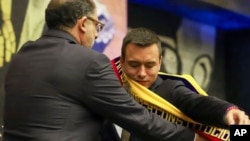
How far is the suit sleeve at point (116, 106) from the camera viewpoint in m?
1.59

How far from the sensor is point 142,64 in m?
1.99

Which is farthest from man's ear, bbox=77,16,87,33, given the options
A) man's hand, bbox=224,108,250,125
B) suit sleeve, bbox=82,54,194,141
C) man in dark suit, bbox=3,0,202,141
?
man's hand, bbox=224,108,250,125

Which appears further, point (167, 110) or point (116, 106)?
point (167, 110)

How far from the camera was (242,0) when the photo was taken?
6.40 metres

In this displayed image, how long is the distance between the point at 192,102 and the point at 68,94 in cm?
43

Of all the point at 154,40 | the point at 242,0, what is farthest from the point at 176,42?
the point at 154,40

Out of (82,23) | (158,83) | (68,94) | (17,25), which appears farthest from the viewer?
(17,25)

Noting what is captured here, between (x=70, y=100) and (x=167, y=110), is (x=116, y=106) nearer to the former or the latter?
(x=70, y=100)

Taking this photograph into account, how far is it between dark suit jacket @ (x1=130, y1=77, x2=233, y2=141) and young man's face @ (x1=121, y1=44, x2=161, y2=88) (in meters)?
0.03

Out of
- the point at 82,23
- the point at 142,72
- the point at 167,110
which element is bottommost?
the point at 167,110

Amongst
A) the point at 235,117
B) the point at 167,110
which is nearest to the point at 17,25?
the point at 167,110

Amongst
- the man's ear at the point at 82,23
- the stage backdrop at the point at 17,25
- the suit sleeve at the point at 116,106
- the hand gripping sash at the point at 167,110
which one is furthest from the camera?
the stage backdrop at the point at 17,25

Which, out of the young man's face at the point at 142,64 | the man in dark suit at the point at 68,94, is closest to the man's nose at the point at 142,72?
the young man's face at the point at 142,64

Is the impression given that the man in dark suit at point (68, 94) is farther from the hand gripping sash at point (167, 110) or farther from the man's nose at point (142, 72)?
the man's nose at point (142, 72)
